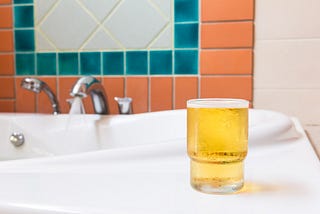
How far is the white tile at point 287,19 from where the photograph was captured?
1.00 meters

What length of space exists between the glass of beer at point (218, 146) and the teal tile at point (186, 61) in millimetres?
699

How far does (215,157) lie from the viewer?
358 millimetres

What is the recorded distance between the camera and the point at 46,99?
1182 mm

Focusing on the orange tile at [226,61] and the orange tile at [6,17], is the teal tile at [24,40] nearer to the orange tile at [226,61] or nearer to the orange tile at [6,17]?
the orange tile at [6,17]

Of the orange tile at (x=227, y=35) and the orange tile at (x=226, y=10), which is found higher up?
the orange tile at (x=226, y=10)

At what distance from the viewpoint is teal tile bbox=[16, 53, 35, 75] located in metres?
1.19

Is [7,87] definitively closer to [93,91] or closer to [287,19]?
[93,91]

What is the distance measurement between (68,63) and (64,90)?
0.09 metres

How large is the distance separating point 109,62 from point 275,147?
27.3 inches

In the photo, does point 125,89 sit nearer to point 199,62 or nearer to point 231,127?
point 199,62

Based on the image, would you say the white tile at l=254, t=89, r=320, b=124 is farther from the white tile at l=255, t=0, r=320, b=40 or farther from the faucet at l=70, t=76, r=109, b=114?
the faucet at l=70, t=76, r=109, b=114

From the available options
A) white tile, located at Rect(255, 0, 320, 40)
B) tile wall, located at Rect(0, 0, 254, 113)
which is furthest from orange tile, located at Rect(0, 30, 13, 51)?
white tile, located at Rect(255, 0, 320, 40)

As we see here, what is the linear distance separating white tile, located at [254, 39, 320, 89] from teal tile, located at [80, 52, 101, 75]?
1.56 ft

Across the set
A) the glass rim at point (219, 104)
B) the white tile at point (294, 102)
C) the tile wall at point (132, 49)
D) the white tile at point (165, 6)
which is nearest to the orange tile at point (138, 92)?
the tile wall at point (132, 49)
